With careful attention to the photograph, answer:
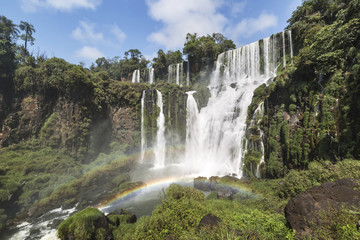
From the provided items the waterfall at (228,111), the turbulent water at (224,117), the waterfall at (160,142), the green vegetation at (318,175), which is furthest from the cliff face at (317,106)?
the waterfall at (160,142)

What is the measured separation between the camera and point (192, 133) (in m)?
28.8

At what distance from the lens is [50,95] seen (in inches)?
1042

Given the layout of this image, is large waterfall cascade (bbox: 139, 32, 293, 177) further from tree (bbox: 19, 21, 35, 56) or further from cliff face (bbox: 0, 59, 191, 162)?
tree (bbox: 19, 21, 35, 56)

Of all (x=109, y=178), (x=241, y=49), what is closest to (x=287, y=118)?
(x=241, y=49)

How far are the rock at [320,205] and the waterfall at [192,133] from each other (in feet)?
69.9

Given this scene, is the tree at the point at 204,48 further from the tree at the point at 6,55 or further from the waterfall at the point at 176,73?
the tree at the point at 6,55

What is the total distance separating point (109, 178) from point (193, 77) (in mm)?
29620

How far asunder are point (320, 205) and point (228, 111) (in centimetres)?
2026

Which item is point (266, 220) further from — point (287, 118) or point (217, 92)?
point (217, 92)

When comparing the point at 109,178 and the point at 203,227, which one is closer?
the point at 203,227

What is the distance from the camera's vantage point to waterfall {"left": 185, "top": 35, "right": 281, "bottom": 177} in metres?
21.7

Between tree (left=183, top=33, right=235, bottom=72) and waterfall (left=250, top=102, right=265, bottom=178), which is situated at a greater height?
tree (left=183, top=33, right=235, bottom=72)

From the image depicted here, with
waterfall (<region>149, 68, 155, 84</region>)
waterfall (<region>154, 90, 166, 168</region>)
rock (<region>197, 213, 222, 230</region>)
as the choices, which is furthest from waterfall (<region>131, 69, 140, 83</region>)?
rock (<region>197, 213, 222, 230</region>)

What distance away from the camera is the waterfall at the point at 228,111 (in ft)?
71.1
